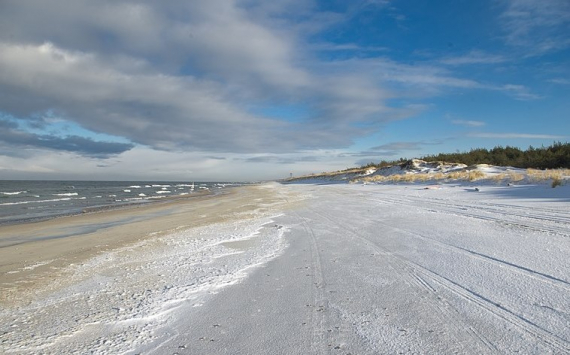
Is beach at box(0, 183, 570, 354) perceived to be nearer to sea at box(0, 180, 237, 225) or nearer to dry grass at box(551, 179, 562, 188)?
dry grass at box(551, 179, 562, 188)

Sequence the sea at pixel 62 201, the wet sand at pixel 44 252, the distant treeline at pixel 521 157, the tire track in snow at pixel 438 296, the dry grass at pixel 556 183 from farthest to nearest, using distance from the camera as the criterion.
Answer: the distant treeline at pixel 521 157, the sea at pixel 62 201, the dry grass at pixel 556 183, the wet sand at pixel 44 252, the tire track in snow at pixel 438 296

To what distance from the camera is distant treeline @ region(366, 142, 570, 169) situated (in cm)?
2588

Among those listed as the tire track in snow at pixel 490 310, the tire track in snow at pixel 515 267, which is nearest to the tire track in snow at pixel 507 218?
the tire track in snow at pixel 515 267

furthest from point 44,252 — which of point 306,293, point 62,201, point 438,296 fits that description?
point 62,201

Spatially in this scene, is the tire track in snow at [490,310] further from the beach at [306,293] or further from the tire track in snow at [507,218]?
the tire track in snow at [507,218]

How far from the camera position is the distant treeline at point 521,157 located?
2588 centimetres

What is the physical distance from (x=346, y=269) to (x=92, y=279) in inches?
141

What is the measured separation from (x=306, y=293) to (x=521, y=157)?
35933mm

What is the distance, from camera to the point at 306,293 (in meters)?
3.58

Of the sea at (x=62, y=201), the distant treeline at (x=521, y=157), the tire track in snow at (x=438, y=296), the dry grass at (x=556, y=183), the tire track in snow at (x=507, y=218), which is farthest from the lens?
the distant treeline at (x=521, y=157)

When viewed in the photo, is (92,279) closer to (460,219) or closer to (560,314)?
(560,314)

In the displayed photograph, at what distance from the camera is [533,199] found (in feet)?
33.0

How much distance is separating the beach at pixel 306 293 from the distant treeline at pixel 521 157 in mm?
24777

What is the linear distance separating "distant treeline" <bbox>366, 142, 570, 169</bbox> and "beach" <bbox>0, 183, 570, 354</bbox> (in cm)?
2478
